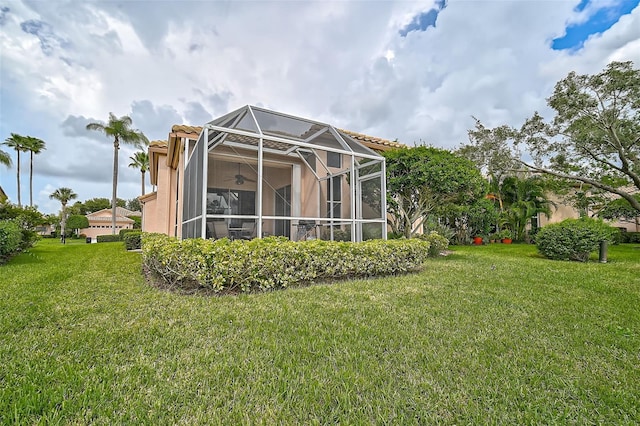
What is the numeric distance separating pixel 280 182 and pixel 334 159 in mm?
1888

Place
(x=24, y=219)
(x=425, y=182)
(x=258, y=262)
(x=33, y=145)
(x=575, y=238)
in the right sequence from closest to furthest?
(x=258, y=262) < (x=425, y=182) < (x=575, y=238) < (x=24, y=219) < (x=33, y=145)

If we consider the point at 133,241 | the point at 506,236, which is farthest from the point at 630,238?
the point at 133,241

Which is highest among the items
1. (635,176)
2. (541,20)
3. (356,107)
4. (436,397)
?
(541,20)

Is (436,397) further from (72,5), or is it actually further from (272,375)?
(72,5)

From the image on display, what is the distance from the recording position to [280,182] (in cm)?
923

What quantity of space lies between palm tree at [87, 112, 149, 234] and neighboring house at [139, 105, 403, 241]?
19.5 meters

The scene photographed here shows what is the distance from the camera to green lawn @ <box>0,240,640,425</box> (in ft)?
6.36

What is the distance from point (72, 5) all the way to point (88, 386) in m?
8.91

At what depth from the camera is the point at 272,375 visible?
2.34 m

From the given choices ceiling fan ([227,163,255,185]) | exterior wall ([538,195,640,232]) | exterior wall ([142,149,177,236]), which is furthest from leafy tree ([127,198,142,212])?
exterior wall ([538,195,640,232])

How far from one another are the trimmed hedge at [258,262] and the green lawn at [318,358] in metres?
0.41

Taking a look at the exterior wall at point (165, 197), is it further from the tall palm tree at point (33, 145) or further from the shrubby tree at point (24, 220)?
the tall palm tree at point (33, 145)

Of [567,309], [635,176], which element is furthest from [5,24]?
[635,176]

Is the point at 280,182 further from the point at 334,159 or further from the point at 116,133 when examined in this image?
the point at 116,133
